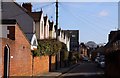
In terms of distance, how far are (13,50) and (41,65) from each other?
1664 centimetres

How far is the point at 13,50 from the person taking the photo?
27.9m

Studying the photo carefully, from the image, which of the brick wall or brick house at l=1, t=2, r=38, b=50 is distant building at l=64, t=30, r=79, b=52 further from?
the brick wall

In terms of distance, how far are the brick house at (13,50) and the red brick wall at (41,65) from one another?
594cm

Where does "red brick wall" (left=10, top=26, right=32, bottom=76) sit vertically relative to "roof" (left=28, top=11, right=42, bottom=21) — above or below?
below

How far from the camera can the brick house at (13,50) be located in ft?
84.7

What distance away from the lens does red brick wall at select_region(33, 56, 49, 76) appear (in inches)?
1588

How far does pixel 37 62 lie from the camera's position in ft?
135

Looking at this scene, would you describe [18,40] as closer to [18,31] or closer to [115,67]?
[18,31]

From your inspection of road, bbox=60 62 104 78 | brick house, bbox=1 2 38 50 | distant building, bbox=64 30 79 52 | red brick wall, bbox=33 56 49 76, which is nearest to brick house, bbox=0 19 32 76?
red brick wall, bbox=33 56 49 76

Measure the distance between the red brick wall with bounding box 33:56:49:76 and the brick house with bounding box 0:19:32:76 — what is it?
5.94 metres

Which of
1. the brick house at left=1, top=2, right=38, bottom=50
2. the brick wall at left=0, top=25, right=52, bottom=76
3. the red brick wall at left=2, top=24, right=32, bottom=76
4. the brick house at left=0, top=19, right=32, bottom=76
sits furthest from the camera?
the brick house at left=1, top=2, right=38, bottom=50

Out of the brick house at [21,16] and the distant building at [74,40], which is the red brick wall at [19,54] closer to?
the brick house at [21,16]

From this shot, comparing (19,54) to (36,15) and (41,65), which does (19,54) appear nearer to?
(41,65)

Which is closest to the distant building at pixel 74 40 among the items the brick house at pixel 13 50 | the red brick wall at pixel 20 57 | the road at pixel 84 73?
the road at pixel 84 73
